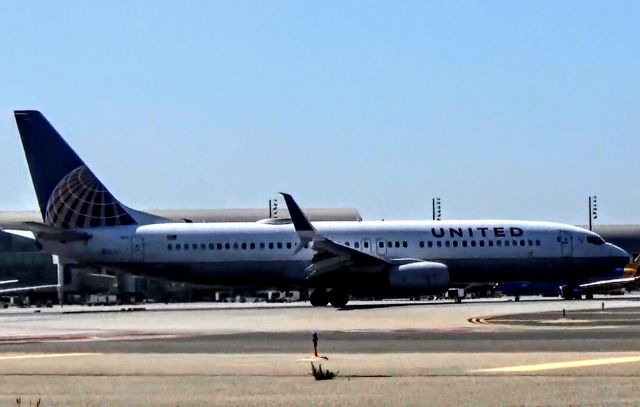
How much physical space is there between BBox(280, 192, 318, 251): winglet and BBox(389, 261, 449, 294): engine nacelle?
4249mm

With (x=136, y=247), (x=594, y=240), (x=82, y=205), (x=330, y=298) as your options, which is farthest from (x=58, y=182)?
(x=594, y=240)

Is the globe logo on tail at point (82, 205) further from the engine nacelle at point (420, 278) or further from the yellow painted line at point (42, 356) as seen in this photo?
the yellow painted line at point (42, 356)

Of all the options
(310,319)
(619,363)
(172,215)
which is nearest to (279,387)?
(619,363)

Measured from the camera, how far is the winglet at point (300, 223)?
60156 millimetres

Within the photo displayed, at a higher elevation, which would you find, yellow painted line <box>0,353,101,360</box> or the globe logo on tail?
the globe logo on tail

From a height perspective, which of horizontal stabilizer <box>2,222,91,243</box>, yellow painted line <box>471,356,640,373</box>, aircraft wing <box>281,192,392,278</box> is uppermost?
horizontal stabilizer <box>2,222,91,243</box>

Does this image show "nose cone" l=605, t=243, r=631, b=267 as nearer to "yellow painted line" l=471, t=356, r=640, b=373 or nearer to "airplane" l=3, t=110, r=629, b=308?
"airplane" l=3, t=110, r=629, b=308

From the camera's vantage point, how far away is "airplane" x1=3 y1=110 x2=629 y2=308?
63.9 meters

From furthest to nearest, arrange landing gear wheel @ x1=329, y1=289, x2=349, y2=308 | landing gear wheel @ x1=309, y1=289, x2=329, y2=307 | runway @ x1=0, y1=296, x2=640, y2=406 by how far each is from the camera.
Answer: landing gear wheel @ x1=309, y1=289, x2=329, y2=307 → landing gear wheel @ x1=329, y1=289, x2=349, y2=308 → runway @ x1=0, y1=296, x2=640, y2=406

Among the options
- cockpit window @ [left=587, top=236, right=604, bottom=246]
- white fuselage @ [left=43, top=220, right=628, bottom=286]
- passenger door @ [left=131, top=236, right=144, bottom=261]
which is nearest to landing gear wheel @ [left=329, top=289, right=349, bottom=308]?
white fuselage @ [left=43, top=220, right=628, bottom=286]

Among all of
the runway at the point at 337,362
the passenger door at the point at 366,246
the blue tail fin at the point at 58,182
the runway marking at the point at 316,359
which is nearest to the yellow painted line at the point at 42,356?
the runway at the point at 337,362

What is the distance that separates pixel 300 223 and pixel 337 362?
35105 millimetres

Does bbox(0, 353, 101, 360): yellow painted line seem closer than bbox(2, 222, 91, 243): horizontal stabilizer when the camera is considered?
Yes

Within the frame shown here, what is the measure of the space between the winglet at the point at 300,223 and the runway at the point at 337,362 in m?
14.6
